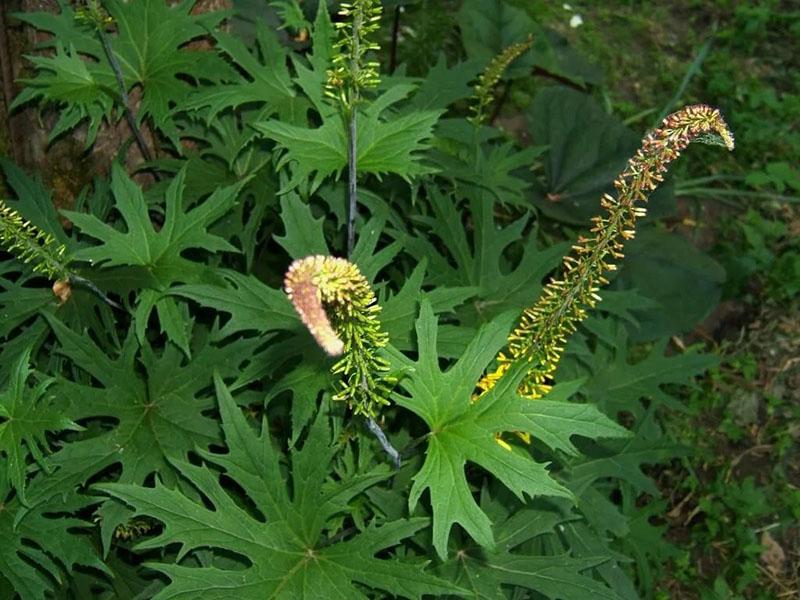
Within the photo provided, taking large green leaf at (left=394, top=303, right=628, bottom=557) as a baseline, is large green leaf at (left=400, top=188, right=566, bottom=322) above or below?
below

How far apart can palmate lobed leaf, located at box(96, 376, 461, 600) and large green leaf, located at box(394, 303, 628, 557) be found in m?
0.25

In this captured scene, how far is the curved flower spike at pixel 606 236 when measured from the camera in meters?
1.56

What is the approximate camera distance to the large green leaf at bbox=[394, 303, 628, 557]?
187 cm

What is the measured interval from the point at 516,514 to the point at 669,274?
65.1 inches

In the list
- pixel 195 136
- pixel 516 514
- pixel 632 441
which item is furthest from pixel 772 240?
pixel 195 136

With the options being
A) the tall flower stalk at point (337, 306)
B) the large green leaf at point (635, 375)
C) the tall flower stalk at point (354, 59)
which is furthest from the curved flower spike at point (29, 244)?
the large green leaf at point (635, 375)

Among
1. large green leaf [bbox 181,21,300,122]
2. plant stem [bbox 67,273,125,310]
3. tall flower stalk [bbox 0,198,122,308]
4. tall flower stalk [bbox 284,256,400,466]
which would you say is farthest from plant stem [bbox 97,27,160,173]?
tall flower stalk [bbox 284,256,400,466]

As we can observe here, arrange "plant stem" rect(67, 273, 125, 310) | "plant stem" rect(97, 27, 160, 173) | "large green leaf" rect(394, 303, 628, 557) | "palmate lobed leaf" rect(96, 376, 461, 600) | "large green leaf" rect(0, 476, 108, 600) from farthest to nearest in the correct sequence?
"plant stem" rect(97, 27, 160, 173), "plant stem" rect(67, 273, 125, 310), "large green leaf" rect(0, 476, 108, 600), "palmate lobed leaf" rect(96, 376, 461, 600), "large green leaf" rect(394, 303, 628, 557)

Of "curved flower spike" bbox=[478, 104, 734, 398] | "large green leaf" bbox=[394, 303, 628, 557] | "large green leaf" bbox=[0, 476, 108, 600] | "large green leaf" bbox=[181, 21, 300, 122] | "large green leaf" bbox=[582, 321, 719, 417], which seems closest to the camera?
"curved flower spike" bbox=[478, 104, 734, 398]

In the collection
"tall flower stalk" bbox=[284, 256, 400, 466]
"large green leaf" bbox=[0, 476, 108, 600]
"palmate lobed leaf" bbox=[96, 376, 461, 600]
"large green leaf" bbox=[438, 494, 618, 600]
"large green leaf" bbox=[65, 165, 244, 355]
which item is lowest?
"large green leaf" bbox=[438, 494, 618, 600]

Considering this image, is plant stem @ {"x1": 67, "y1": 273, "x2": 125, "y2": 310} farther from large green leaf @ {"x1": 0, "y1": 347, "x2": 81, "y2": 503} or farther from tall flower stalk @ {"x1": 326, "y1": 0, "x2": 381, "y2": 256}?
tall flower stalk @ {"x1": 326, "y1": 0, "x2": 381, "y2": 256}

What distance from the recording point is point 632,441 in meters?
2.87

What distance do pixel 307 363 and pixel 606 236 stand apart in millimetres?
931

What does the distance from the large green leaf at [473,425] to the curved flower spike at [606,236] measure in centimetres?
10
